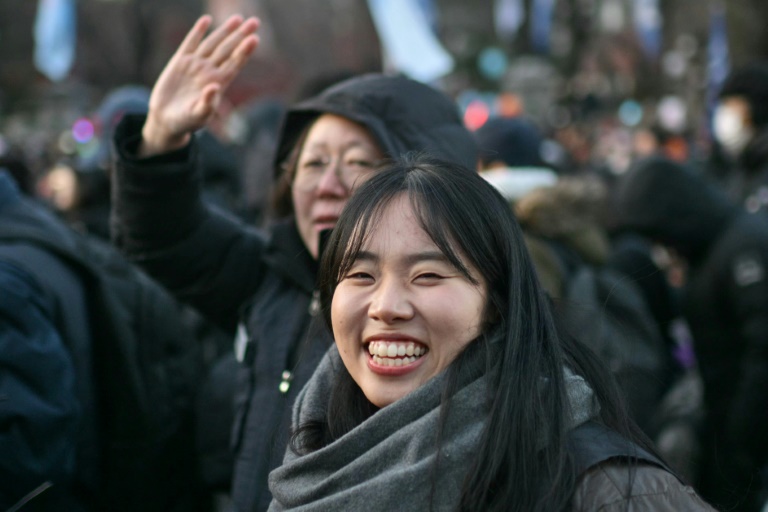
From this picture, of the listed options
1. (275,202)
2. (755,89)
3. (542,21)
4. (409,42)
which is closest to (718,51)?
(542,21)

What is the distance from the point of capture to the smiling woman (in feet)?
5.70

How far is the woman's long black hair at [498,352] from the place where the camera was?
1.73 meters

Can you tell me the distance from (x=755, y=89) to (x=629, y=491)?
5380mm

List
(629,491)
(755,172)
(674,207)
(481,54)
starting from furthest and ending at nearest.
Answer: (481,54) → (755,172) → (674,207) → (629,491)

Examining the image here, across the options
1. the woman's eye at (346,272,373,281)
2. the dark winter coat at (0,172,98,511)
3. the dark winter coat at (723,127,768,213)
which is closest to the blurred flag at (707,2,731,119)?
the dark winter coat at (723,127,768,213)

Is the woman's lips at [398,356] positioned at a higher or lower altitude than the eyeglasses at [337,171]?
lower

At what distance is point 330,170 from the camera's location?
2.72 m

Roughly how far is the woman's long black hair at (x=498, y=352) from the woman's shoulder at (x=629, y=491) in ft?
0.11

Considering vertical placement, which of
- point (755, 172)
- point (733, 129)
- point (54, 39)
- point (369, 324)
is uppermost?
point (369, 324)

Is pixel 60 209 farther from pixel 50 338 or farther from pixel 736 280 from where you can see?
pixel 736 280

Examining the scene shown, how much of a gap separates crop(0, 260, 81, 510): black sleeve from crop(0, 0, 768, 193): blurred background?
1141 centimetres

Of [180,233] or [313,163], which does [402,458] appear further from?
[180,233]

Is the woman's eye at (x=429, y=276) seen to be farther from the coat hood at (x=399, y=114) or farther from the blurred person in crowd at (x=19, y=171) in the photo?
the blurred person in crowd at (x=19, y=171)

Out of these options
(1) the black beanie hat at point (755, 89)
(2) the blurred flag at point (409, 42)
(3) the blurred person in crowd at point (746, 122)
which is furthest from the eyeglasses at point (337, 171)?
(2) the blurred flag at point (409, 42)
